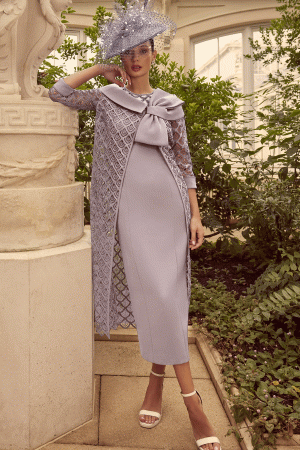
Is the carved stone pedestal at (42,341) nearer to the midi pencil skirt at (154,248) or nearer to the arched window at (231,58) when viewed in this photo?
the midi pencil skirt at (154,248)

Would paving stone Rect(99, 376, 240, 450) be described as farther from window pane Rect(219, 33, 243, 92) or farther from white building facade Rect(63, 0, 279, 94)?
window pane Rect(219, 33, 243, 92)

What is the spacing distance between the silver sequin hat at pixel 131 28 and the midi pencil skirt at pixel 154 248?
44cm

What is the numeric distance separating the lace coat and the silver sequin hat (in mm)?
182

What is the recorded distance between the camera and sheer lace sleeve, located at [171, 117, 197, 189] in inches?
87.7

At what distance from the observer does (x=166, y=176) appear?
2141 millimetres

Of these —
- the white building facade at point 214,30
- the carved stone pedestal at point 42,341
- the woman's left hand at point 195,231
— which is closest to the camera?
the carved stone pedestal at point 42,341

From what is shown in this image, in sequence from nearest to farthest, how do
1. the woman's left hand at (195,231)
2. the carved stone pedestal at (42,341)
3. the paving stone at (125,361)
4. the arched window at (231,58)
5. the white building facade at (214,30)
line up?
the carved stone pedestal at (42,341)
the woman's left hand at (195,231)
the paving stone at (125,361)
the white building facade at (214,30)
the arched window at (231,58)

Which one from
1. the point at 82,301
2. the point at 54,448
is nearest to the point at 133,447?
the point at 54,448

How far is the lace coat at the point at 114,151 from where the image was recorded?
2.12m

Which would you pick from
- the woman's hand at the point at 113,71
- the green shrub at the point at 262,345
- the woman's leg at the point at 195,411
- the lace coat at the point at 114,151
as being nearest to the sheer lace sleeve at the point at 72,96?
the lace coat at the point at 114,151

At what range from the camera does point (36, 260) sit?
2.03 meters

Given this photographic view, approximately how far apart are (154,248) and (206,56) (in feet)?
27.8

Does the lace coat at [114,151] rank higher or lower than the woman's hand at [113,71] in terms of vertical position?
lower

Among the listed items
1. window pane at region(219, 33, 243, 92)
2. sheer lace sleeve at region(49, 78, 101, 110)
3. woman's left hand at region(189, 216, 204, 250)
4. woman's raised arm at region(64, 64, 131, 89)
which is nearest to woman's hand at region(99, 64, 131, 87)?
woman's raised arm at region(64, 64, 131, 89)
